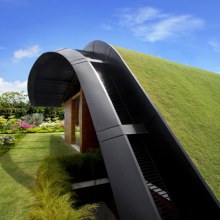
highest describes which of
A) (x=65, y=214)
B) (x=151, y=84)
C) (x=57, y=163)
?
(x=151, y=84)

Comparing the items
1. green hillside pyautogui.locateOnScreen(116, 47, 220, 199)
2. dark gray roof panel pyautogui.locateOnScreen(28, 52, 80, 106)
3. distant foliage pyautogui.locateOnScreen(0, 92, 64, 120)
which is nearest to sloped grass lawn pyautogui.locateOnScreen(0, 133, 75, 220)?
dark gray roof panel pyautogui.locateOnScreen(28, 52, 80, 106)

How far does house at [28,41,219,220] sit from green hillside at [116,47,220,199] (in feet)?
1.46

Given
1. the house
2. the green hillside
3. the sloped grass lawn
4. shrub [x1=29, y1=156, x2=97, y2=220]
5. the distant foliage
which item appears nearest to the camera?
shrub [x1=29, y1=156, x2=97, y2=220]

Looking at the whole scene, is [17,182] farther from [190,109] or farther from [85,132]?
[190,109]

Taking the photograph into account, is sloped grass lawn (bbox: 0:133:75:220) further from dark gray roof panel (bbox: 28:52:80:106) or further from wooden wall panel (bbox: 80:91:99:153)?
dark gray roof panel (bbox: 28:52:80:106)

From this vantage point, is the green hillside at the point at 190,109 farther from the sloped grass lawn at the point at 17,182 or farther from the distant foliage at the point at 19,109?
the distant foliage at the point at 19,109

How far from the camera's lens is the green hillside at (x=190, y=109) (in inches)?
307

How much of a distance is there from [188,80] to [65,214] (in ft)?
35.3

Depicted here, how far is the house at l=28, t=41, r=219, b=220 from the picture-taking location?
6.71m

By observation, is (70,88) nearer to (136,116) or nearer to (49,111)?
(136,116)

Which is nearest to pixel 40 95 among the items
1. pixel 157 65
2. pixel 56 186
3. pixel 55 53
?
pixel 55 53

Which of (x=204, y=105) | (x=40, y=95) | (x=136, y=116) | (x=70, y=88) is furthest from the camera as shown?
(x=40, y=95)

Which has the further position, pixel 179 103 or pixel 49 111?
pixel 49 111

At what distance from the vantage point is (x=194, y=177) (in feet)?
23.7
